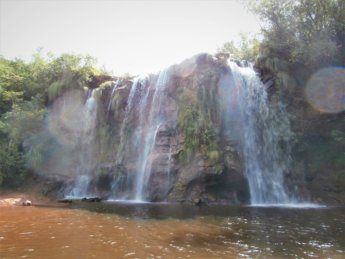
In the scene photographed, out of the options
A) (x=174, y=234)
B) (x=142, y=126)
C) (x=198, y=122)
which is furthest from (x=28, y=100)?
A: (x=174, y=234)

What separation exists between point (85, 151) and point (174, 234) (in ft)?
56.3

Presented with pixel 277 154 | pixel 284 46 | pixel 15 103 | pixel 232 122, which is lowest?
pixel 277 154

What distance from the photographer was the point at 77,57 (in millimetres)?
30125

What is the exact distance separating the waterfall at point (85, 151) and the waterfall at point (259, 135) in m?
11.7

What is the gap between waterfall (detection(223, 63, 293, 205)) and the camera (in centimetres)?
2123

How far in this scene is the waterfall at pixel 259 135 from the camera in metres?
21.2

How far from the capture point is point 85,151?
26688 millimetres

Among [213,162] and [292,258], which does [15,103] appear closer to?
[213,162]

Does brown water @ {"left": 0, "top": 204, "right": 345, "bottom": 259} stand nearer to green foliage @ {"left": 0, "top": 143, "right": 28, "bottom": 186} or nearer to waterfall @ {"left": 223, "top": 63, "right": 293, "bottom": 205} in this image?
waterfall @ {"left": 223, "top": 63, "right": 293, "bottom": 205}

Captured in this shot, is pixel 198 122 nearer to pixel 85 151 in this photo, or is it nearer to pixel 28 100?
pixel 85 151

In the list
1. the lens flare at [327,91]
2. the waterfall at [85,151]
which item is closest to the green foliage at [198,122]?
the lens flare at [327,91]

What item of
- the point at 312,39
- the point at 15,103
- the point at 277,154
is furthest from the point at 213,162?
the point at 15,103

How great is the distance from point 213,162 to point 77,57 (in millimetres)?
17312

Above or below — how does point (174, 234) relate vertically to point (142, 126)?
below
